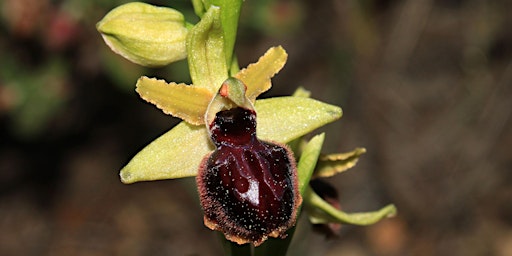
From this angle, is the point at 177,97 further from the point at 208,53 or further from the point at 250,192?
the point at 250,192

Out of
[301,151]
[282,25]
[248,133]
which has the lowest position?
[282,25]

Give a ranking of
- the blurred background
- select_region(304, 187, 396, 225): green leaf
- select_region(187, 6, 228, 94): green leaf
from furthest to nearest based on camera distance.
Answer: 1. the blurred background
2. select_region(304, 187, 396, 225): green leaf
3. select_region(187, 6, 228, 94): green leaf

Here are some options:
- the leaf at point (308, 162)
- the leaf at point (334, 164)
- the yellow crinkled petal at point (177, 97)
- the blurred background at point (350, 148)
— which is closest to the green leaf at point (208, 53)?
the yellow crinkled petal at point (177, 97)

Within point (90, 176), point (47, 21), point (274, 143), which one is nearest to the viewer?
point (274, 143)

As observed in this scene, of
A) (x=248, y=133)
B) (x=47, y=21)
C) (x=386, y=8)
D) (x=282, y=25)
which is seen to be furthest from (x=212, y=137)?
(x=386, y=8)

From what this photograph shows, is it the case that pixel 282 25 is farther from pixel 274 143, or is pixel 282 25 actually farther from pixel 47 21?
pixel 274 143

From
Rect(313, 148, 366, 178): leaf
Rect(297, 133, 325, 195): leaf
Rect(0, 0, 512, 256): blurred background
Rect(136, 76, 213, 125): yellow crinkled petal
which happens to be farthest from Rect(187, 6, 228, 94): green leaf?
Rect(0, 0, 512, 256): blurred background

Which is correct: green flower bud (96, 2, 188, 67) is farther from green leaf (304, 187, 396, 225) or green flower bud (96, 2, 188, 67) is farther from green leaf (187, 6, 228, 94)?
green leaf (304, 187, 396, 225)
